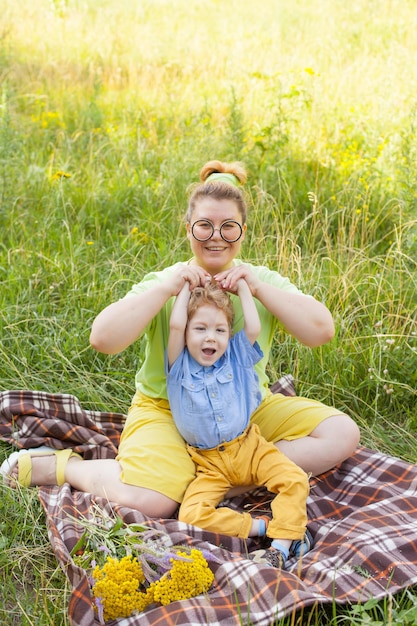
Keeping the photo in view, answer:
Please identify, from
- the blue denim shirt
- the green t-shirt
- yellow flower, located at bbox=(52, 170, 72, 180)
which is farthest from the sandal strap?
yellow flower, located at bbox=(52, 170, 72, 180)

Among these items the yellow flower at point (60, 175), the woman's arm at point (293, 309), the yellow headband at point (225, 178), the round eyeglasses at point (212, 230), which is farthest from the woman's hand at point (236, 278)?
the yellow flower at point (60, 175)

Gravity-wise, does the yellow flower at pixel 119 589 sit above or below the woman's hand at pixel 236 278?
below

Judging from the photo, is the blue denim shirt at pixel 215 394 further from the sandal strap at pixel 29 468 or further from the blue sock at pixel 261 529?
the sandal strap at pixel 29 468

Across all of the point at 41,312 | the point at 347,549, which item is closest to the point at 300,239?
the point at 41,312

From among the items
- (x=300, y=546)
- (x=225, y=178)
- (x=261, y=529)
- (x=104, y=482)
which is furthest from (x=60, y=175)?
(x=300, y=546)

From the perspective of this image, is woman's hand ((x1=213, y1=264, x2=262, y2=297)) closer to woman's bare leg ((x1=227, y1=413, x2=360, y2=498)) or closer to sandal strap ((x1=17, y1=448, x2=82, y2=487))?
woman's bare leg ((x1=227, y1=413, x2=360, y2=498))

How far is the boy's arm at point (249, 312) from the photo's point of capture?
2.91 m

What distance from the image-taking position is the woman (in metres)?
2.87

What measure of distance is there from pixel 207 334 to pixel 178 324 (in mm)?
118

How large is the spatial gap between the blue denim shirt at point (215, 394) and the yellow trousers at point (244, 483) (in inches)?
2.5

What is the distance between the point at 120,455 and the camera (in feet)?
9.82

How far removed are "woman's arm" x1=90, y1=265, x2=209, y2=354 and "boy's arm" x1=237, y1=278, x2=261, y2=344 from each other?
16 centimetres

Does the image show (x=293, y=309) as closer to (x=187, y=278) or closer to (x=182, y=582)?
(x=187, y=278)

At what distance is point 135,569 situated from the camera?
2295 millimetres
